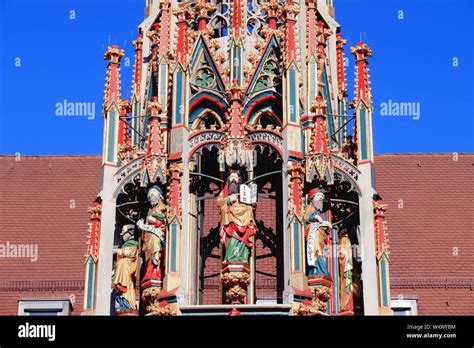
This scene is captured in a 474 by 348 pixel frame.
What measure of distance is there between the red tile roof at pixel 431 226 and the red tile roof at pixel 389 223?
0.06 ft

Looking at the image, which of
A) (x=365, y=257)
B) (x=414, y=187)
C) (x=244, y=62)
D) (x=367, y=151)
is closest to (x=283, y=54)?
(x=244, y=62)

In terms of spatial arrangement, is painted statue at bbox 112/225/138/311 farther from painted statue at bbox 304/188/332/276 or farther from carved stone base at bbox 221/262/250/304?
painted statue at bbox 304/188/332/276

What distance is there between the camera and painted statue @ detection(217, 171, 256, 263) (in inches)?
820

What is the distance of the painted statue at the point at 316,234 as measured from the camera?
21.0 meters

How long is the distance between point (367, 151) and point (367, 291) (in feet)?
7.68

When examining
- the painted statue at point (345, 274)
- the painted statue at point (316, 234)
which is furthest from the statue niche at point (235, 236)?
the painted statue at point (345, 274)

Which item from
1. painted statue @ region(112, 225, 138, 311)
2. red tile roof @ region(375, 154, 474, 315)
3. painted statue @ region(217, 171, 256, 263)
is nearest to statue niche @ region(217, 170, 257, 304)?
painted statue @ region(217, 171, 256, 263)

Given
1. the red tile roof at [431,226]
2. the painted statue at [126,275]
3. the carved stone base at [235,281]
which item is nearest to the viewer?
the carved stone base at [235,281]

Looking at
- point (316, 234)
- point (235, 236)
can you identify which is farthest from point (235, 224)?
point (316, 234)

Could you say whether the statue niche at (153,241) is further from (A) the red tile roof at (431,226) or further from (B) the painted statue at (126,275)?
(A) the red tile roof at (431,226)

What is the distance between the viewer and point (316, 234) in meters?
21.2

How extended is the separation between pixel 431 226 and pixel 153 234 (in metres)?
7.24
